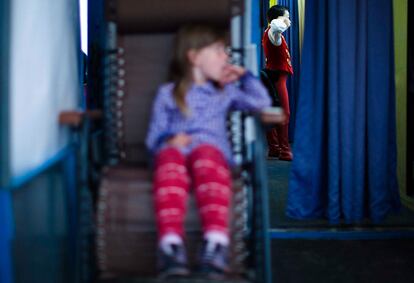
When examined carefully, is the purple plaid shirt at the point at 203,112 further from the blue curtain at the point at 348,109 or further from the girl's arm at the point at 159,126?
the blue curtain at the point at 348,109

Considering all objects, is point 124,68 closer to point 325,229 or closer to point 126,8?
point 126,8

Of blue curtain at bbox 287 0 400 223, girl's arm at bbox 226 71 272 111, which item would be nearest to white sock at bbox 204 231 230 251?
girl's arm at bbox 226 71 272 111

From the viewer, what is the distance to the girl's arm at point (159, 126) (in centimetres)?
197

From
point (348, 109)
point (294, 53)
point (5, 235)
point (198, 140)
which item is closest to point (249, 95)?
point (198, 140)

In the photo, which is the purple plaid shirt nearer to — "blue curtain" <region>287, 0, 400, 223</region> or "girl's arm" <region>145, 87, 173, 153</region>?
"girl's arm" <region>145, 87, 173, 153</region>

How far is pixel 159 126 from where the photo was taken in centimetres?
198

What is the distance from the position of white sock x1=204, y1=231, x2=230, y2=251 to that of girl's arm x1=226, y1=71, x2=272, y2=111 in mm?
511

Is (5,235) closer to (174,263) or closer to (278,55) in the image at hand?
(174,263)

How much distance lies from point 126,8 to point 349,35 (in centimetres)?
130

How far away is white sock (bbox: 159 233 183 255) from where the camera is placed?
170cm

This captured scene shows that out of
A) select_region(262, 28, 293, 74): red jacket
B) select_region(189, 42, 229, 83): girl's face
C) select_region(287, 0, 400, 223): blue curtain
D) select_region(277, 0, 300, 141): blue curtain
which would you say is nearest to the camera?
select_region(189, 42, 229, 83): girl's face

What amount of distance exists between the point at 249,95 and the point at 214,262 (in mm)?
641

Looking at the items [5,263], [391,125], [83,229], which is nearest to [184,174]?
[83,229]

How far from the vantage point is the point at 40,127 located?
1.83 m
